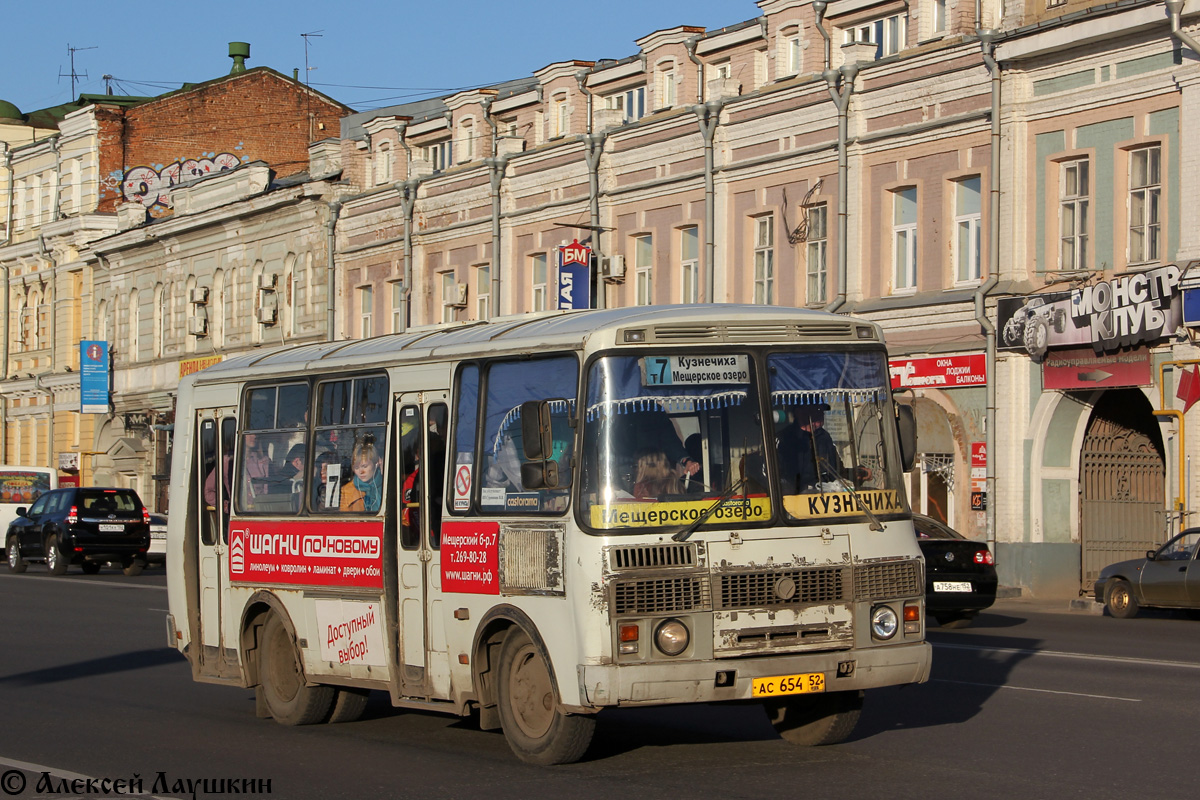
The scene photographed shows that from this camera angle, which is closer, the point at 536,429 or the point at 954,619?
the point at 536,429

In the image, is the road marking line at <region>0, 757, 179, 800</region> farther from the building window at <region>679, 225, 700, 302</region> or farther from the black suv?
the building window at <region>679, 225, 700, 302</region>

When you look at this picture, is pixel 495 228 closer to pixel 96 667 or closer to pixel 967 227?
pixel 967 227

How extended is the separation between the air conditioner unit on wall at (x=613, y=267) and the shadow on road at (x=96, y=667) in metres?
20.1

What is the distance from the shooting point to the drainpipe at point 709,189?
34031 mm

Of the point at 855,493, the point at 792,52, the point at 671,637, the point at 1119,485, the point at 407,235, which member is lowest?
the point at 671,637

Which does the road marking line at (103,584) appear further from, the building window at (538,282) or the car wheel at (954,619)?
the car wheel at (954,619)

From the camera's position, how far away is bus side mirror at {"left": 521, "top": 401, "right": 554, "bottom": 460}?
978cm

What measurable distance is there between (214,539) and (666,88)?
24.7 m

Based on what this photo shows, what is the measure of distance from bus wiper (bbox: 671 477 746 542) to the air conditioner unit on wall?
27166 mm

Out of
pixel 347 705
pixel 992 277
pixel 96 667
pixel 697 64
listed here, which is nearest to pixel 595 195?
pixel 697 64

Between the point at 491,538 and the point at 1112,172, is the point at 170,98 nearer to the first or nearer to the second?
the point at 1112,172

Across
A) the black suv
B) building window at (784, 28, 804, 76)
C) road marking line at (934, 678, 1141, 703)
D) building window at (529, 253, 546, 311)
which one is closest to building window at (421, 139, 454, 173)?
building window at (529, 253, 546, 311)

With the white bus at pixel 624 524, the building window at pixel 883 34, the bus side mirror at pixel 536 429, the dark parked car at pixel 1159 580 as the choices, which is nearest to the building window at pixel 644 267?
the building window at pixel 883 34

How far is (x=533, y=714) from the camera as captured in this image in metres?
10.2
